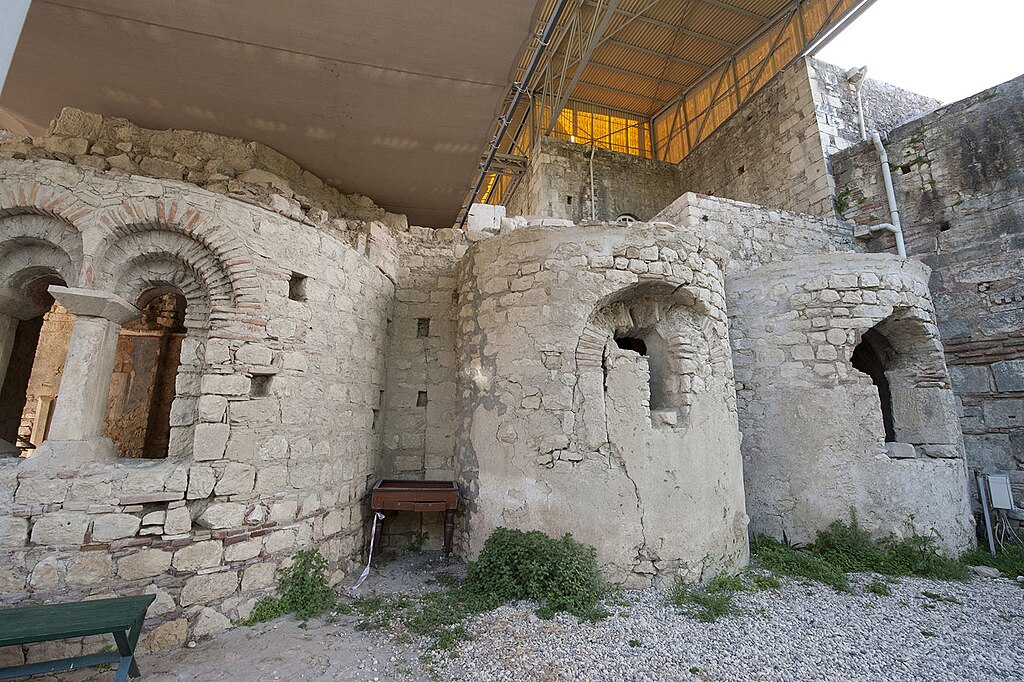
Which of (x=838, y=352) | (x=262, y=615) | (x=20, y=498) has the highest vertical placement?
(x=838, y=352)

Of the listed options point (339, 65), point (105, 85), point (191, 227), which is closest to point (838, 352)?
point (339, 65)

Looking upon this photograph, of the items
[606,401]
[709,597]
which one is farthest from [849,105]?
[709,597]

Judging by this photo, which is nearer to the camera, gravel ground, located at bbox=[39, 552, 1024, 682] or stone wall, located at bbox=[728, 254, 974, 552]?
gravel ground, located at bbox=[39, 552, 1024, 682]

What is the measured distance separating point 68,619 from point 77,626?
0.52ft

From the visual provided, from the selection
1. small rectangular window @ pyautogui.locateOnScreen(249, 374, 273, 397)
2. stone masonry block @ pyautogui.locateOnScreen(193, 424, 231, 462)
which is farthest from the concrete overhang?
stone masonry block @ pyautogui.locateOnScreen(193, 424, 231, 462)

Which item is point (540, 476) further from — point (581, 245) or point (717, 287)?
point (717, 287)

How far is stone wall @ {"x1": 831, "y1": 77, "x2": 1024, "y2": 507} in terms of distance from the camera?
22.2 feet

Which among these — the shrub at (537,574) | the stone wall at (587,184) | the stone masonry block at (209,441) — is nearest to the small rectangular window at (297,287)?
the stone masonry block at (209,441)

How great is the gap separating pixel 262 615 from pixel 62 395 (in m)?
2.27

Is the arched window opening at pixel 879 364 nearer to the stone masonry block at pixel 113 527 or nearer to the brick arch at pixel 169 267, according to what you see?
the brick arch at pixel 169 267

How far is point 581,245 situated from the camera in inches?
190

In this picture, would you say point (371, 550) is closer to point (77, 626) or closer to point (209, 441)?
point (209, 441)

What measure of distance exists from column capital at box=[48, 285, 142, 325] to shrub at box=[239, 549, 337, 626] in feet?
8.14

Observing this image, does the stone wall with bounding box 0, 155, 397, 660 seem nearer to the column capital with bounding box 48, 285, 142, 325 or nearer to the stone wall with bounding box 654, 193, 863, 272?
the column capital with bounding box 48, 285, 142, 325
